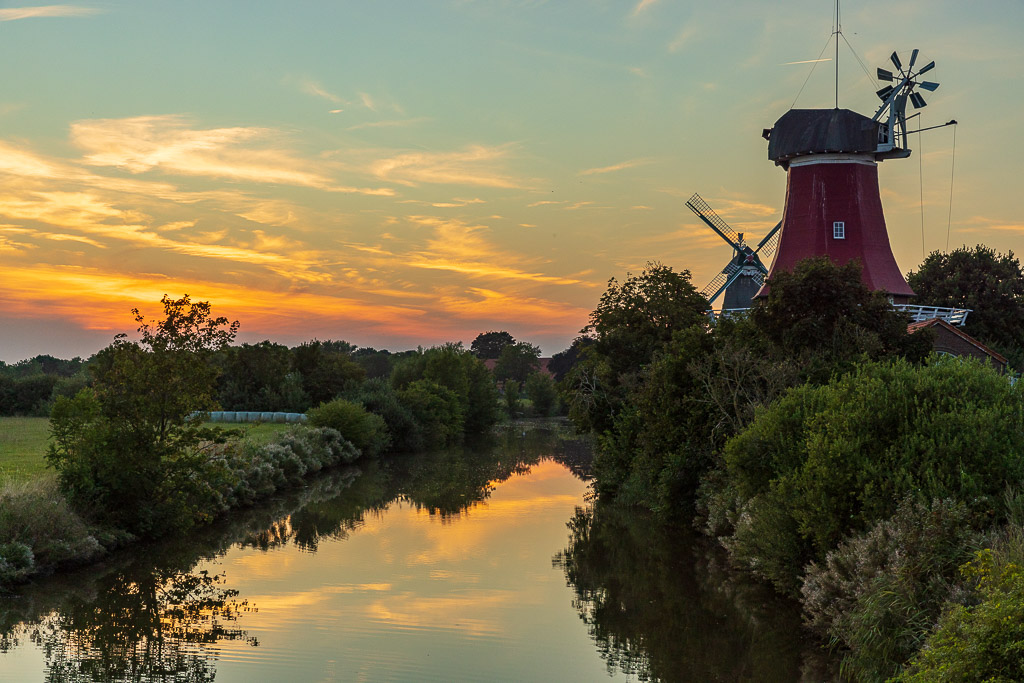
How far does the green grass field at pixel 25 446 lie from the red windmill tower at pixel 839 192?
82.6 ft

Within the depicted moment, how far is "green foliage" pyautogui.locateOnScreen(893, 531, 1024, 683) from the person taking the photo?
8.69 m

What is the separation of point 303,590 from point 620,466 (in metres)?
17.4

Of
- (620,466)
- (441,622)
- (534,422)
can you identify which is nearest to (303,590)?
(441,622)

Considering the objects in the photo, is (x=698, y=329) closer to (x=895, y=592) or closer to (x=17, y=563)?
(x=895, y=592)

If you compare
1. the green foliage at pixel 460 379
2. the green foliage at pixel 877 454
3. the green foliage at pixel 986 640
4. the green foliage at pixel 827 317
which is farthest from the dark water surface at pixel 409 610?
the green foliage at pixel 460 379

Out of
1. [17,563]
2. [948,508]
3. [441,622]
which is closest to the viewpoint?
[948,508]

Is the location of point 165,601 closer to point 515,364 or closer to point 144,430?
point 144,430

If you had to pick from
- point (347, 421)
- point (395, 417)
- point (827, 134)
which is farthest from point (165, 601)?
point (395, 417)

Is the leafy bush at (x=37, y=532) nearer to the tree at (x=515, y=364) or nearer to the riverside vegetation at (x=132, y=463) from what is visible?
the riverside vegetation at (x=132, y=463)

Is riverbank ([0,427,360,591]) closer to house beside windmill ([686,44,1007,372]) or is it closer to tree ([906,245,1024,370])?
house beside windmill ([686,44,1007,372])

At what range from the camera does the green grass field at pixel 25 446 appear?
84.2ft

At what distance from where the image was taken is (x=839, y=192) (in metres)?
41.5

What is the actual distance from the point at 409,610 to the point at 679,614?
525cm

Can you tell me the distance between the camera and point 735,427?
81.6 ft
